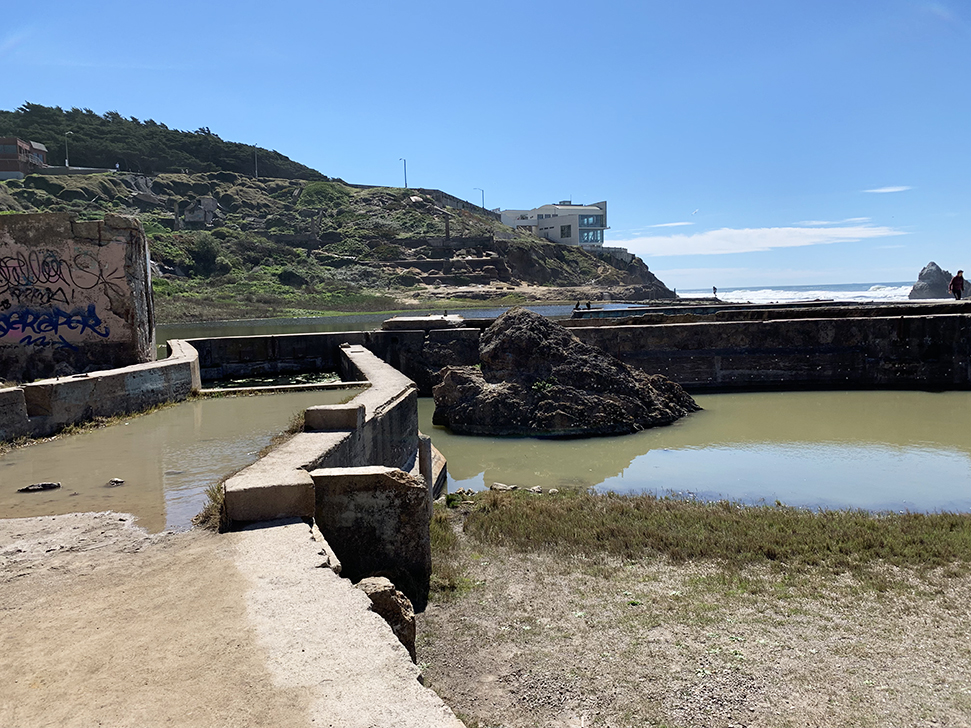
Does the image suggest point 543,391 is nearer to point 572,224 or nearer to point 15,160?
point 15,160

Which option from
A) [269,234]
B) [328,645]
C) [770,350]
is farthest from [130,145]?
[328,645]

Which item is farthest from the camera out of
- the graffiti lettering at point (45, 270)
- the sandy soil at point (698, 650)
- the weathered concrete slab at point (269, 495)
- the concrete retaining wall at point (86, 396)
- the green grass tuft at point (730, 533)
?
the graffiti lettering at point (45, 270)

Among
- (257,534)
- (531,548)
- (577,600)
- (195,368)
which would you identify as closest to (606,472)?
(531,548)

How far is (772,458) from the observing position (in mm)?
11523

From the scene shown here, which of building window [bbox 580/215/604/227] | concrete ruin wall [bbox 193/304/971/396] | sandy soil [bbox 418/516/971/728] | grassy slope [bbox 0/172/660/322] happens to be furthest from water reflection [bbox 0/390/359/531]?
building window [bbox 580/215/604/227]

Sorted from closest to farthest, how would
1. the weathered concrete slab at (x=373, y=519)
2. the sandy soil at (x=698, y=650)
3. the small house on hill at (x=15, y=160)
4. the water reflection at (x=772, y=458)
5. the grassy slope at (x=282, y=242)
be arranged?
the sandy soil at (x=698, y=650) < the weathered concrete slab at (x=373, y=519) < the water reflection at (x=772, y=458) < the grassy slope at (x=282, y=242) < the small house on hill at (x=15, y=160)

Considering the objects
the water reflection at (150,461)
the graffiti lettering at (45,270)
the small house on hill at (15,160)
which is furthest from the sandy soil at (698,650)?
the small house on hill at (15,160)

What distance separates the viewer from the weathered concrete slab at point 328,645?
2330 millimetres

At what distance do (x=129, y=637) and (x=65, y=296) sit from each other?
8.73 meters

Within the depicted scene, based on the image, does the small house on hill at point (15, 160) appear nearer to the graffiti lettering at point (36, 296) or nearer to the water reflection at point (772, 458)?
the graffiti lettering at point (36, 296)

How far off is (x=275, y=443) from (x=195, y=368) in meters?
4.89

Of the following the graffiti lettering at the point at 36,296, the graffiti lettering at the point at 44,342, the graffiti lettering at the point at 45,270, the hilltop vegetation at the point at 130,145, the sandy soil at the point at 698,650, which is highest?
the hilltop vegetation at the point at 130,145

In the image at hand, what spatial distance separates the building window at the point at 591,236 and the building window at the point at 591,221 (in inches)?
51.7

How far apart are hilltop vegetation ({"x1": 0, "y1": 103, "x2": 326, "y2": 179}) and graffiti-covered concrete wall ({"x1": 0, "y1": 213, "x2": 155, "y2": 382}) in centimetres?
9960
